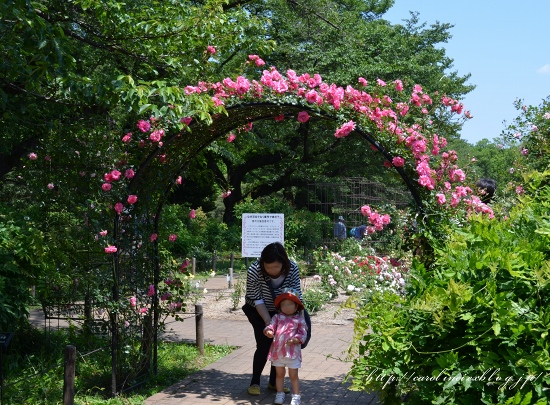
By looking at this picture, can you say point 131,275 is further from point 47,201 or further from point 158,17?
point 158,17

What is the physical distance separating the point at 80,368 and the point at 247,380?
6.49 feet

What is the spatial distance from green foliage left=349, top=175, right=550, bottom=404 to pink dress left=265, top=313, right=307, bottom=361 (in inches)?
90.5

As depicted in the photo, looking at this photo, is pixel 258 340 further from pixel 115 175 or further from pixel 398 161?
pixel 398 161

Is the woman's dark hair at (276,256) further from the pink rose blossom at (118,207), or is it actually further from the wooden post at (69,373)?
the wooden post at (69,373)

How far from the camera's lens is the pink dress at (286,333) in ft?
21.8

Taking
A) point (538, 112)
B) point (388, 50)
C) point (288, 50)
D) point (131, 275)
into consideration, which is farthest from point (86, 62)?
point (388, 50)

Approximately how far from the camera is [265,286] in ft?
23.1

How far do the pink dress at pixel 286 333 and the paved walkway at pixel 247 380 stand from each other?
1.39 feet

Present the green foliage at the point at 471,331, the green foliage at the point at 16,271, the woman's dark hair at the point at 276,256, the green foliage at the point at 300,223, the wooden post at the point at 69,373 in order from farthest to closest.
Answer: the green foliage at the point at 300,223 < the green foliage at the point at 16,271 < the woman's dark hair at the point at 276,256 < the wooden post at the point at 69,373 < the green foliage at the point at 471,331

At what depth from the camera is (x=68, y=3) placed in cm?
1005

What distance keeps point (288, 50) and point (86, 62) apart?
14384mm

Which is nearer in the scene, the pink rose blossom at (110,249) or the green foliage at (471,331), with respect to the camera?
the green foliage at (471,331)

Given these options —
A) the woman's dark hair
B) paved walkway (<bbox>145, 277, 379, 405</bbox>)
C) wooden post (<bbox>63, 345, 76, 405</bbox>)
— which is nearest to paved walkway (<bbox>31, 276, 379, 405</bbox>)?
paved walkway (<bbox>145, 277, 379, 405</bbox>)

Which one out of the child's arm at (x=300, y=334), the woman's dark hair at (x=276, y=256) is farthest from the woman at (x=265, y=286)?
the child's arm at (x=300, y=334)
